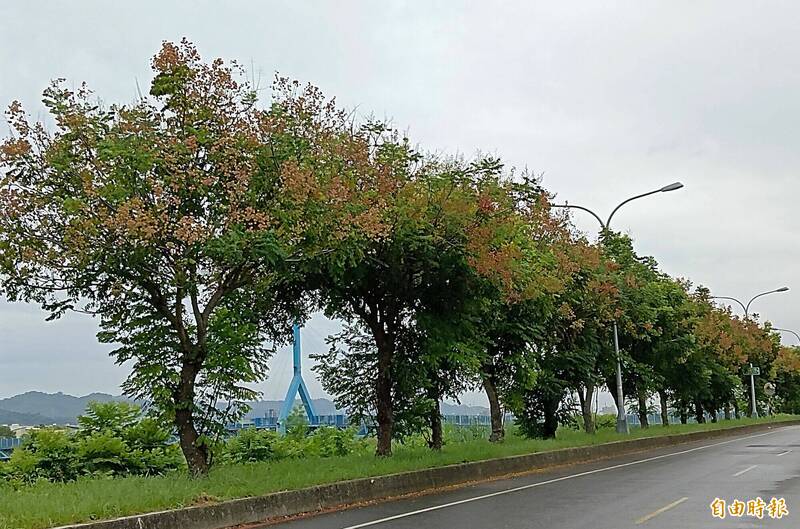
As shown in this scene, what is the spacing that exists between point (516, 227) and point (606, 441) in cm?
1250

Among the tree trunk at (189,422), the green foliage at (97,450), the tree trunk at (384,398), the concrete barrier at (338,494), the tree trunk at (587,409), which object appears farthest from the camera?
the tree trunk at (587,409)

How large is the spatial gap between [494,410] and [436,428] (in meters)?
4.31

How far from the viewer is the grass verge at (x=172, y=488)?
1111cm

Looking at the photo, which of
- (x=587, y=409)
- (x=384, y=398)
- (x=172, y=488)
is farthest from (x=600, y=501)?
(x=587, y=409)

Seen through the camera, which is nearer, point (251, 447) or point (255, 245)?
point (255, 245)

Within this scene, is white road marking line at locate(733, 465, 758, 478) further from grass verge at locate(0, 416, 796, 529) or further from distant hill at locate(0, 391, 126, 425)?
distant hill at locate(0, 391, 126, 425)

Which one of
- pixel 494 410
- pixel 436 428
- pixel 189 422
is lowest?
pixel 436 428

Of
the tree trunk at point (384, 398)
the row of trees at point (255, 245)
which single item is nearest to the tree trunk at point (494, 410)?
the row of trees at point (255, 245)

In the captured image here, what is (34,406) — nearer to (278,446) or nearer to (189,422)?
(278,446)

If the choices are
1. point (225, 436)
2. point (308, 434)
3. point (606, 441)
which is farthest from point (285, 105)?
point (606, 441)

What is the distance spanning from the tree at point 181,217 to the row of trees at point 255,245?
0.03m

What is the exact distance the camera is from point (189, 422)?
1564cm

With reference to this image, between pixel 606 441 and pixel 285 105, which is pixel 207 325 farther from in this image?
pixel 606 441

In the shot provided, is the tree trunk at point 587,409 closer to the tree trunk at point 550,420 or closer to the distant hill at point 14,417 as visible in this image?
the tree trunk at point 550,420
